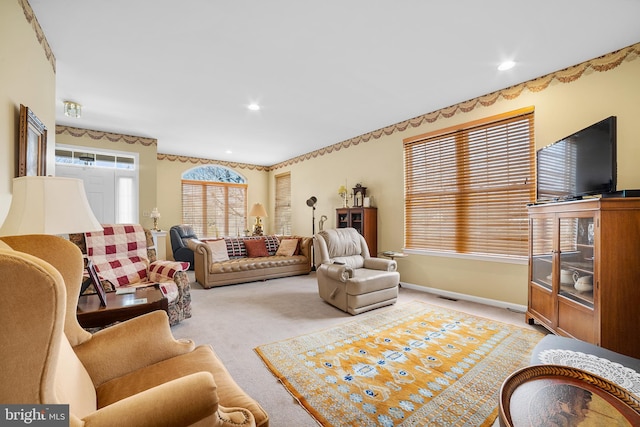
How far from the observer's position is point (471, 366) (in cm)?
206

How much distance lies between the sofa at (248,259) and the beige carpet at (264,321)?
8.0 inches

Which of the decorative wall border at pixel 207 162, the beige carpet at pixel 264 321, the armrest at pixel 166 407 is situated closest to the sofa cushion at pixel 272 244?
the beige carpet at pixel 264 321

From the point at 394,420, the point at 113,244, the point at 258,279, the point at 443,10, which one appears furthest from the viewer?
the point at 258,279

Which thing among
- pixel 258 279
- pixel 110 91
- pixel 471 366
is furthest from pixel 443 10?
pixel 258 279

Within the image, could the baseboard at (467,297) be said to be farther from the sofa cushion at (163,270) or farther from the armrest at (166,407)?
the armrest at (166,407)

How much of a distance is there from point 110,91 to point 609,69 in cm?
537

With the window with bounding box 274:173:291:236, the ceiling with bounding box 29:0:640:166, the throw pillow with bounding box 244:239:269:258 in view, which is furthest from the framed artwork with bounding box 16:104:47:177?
the window with bounding box 274:173:291:236

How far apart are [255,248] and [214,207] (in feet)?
8.37

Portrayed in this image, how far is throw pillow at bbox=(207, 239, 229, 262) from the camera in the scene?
470 cm

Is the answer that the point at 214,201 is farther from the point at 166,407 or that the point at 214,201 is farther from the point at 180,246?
the point at 166,407

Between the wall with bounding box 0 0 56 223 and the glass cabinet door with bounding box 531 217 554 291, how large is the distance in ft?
13.7

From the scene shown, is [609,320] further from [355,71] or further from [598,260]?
[355,71]

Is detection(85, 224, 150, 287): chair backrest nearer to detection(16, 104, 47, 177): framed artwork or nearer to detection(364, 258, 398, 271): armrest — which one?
detection(16, 104, 47, 177): framed artwork

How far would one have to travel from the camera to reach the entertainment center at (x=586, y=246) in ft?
6.22
